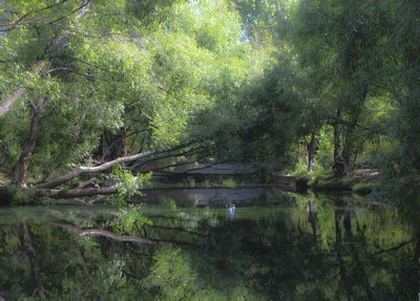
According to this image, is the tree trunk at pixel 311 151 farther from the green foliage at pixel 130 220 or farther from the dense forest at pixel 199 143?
the green foliage at pixel 130 220

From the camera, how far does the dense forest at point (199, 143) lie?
654cm

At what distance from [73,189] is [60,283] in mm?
11213

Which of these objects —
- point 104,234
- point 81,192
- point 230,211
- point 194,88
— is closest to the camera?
point 104,234

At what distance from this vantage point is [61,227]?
10.9 m

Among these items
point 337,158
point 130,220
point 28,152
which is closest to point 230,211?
point 130,220

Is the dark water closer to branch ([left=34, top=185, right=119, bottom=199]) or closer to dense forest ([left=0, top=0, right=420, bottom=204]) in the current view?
dense forest ([left=0, top=0, right=420, bottom=204])

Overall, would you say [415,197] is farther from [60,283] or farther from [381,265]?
[60,283]

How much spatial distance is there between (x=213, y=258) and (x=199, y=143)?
530 inches

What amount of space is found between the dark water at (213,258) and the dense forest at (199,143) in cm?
4

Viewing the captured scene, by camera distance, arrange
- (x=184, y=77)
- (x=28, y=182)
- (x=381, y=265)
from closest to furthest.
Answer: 1. (x=381, y=265)
2. (x=184, y=77)
3. (x=28, y=182)

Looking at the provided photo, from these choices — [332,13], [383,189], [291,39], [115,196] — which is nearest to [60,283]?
[383,189]

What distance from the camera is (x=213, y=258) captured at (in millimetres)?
7645

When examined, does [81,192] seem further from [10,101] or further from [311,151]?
[311,151]

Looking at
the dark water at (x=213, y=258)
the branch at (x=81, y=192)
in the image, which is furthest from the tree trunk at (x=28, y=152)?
the dark water at (x=213, y=258)
